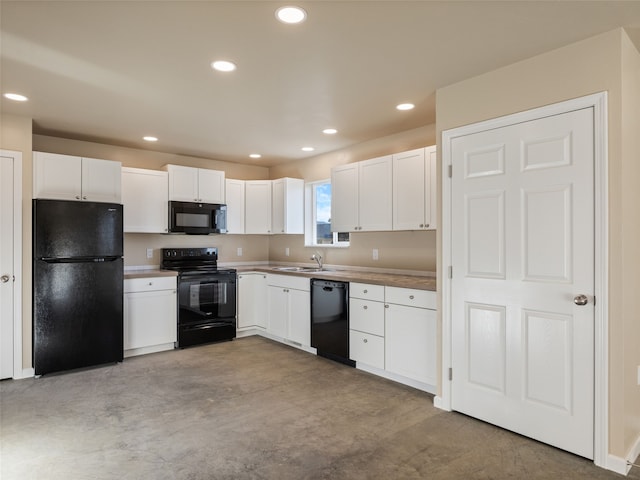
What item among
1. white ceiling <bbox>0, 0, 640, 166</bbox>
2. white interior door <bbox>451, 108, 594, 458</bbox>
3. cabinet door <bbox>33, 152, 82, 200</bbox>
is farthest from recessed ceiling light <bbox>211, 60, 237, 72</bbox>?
cabinet door <bbox>33, 152, 82, 200</bbox>

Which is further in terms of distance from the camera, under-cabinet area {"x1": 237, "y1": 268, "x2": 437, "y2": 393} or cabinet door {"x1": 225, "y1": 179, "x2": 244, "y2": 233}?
cabinet door {"x1": 225, "y1": 179, "x2": 244, "y2": 233}

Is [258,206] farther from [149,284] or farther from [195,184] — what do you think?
[149,284]

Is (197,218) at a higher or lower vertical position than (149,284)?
higher

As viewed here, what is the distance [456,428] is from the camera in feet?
8.77

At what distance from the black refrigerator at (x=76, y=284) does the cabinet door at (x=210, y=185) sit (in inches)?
48.2

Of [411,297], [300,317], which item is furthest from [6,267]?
[411,297]

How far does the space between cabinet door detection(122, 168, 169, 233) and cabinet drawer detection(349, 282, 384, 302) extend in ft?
8.07

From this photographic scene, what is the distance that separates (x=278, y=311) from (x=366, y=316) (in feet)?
4.99

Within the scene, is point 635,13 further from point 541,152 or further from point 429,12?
point 429,12

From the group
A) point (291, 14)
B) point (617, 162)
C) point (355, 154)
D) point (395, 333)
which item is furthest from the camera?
point (355, 154)

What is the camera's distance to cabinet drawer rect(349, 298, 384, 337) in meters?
3.61

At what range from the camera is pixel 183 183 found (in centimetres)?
493

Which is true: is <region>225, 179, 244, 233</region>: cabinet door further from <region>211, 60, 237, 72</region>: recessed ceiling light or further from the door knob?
the door knob

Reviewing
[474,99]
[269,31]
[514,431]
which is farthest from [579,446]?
[269,31]
